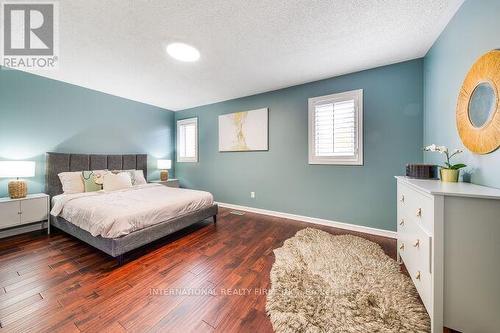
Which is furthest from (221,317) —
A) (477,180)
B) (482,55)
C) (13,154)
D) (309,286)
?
(13,154)

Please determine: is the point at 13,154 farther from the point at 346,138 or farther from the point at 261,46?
the point at 346,138

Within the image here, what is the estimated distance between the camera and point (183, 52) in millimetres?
2387

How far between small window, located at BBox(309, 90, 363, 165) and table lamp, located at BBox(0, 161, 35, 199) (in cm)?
423

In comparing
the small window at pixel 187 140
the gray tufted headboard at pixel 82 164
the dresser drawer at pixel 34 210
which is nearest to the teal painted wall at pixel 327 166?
the small window at pixel 187 140

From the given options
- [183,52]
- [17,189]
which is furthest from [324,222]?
[17,189]

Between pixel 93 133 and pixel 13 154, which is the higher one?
pixel 93 133

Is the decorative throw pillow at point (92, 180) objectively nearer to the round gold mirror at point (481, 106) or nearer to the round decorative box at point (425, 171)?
the round decorative box at point (425, 171)

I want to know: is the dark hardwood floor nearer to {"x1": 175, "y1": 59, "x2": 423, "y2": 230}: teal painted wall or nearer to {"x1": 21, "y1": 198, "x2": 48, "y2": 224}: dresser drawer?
{"x1": 21, "y1": 198, "x2": 48, "y2": 224}: dresser drawer

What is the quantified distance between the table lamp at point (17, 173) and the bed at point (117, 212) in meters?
0.36

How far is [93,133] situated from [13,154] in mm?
1115

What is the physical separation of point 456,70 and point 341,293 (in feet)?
7.48

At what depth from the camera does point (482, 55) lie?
4.58 ft

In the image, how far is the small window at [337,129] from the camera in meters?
2.87

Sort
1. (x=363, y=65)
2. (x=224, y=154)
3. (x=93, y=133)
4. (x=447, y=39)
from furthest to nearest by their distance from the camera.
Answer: (x=224, y=154), (x=93, y=133), (x=363, y=65), (x=447, y=39)
